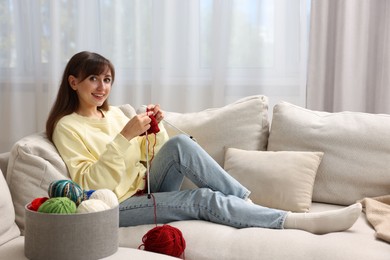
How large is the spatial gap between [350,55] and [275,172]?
108 cm

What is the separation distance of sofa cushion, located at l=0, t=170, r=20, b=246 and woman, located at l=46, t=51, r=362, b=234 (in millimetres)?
295

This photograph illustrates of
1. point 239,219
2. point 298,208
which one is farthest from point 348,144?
point 239,219

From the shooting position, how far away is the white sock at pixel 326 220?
1945 mm

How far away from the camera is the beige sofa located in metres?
1.84

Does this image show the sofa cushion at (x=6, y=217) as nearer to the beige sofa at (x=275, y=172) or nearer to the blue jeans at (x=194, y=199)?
the beige sofa at (x=275, y=172)

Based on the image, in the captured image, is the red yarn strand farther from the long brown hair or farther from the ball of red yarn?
the long brown hair

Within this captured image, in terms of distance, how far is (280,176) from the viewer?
2322 mm

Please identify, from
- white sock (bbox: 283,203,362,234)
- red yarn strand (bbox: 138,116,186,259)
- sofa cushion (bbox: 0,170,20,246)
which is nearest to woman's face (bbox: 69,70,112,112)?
sofa cushion (bbox: 0,170,20,246)

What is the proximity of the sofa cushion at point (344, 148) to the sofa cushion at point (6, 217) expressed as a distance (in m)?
1.16

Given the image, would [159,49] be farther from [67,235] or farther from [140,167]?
[67,235]

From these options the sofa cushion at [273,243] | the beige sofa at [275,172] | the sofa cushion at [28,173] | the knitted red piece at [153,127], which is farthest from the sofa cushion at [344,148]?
the sofa cushion at [28,173]

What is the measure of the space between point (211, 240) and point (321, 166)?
0.72m

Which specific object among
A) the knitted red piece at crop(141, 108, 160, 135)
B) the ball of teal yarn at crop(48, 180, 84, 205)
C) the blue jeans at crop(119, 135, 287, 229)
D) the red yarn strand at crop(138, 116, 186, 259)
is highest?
the knitted red piece at crop(141, 108, 160, 135)

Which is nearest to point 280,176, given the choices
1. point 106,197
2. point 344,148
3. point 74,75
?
point 344,148
